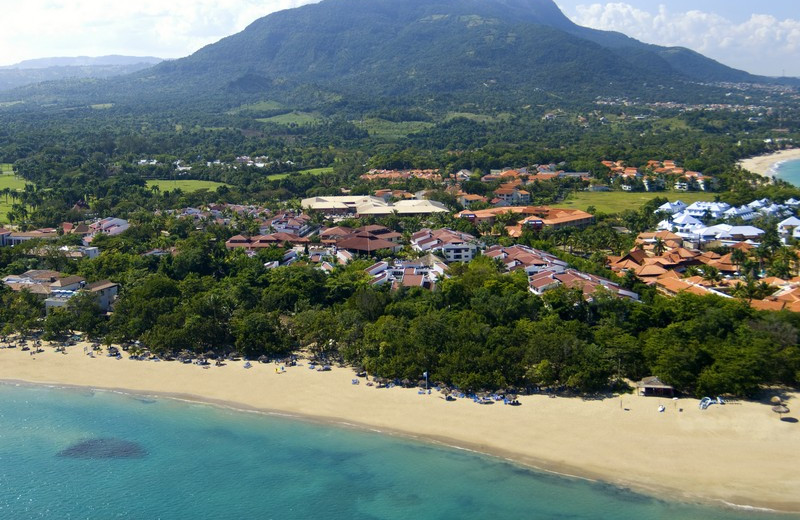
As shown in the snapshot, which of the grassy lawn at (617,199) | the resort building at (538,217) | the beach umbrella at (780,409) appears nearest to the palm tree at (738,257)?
the resort building at (538,217)

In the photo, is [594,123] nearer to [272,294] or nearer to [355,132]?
[355,132]

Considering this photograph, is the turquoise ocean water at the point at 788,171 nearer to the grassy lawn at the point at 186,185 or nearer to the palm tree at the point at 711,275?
the palm tree at the point at 711,275

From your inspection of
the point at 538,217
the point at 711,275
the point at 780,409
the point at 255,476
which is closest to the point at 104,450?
the point at 255,476

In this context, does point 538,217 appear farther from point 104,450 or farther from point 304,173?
point 104,450

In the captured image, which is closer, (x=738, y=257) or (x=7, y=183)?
(x=738, y=257)

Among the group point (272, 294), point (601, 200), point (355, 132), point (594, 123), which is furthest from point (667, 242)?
point (594, 123)
